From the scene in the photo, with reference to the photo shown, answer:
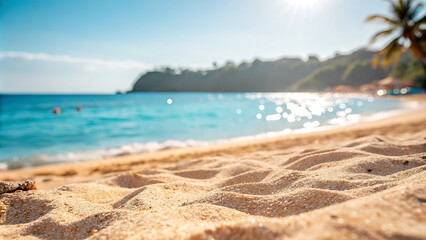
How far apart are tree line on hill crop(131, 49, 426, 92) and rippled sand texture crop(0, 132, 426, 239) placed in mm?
57227

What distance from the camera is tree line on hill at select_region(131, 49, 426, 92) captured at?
6856 cm

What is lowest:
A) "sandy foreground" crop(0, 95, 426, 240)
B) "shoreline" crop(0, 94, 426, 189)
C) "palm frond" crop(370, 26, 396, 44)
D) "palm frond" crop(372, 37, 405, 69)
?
"shoreline" crop(0, 94, 426, 189)

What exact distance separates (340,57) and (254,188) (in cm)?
13567

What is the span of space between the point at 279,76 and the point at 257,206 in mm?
115436

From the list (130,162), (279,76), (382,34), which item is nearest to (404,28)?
(382,34)

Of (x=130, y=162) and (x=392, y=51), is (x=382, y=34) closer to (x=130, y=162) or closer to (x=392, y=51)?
(x=392, y=51)

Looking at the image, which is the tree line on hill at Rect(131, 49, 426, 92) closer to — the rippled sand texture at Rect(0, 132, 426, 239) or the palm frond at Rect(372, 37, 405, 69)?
the palm frond at Rect(372, 37, 405, 69)

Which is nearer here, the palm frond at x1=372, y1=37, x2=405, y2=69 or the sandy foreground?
the sandy foreground

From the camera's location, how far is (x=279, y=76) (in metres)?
A: 111

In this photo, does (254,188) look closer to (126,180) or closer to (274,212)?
(274,212)

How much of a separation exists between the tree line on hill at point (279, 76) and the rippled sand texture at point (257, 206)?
5723cm

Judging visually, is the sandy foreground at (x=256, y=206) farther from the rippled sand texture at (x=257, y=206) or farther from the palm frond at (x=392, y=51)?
the palm frond at (x=392, y=51)

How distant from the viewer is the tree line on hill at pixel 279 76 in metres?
68.6

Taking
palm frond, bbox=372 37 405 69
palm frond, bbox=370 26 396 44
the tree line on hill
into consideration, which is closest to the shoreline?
palm frond, bbox=372 37 405 69
